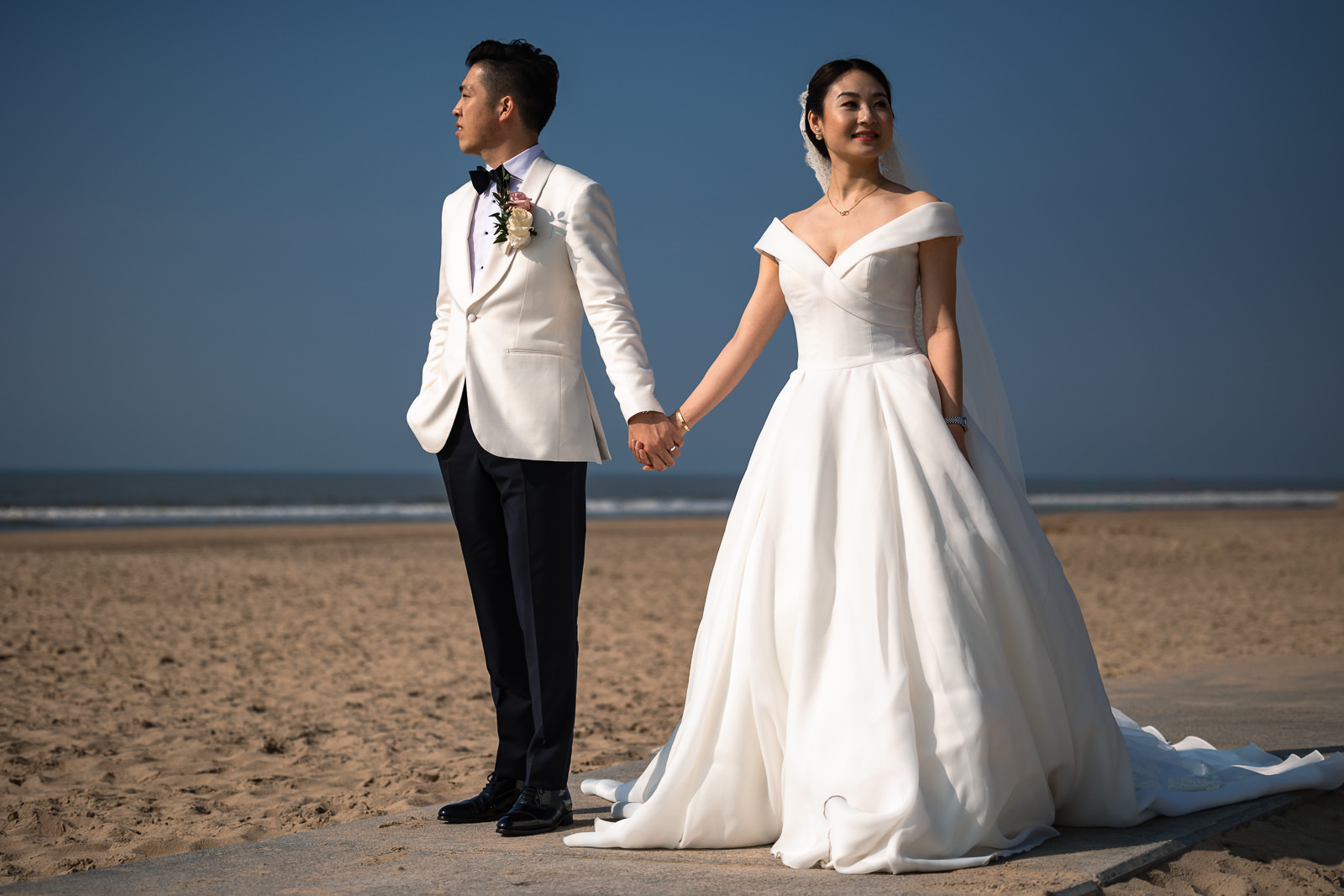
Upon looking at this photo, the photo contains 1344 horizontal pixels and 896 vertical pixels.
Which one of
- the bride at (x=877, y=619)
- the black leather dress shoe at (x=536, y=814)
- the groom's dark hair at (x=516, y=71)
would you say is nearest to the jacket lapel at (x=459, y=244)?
the groom's dark hair at (x=516, y=71)

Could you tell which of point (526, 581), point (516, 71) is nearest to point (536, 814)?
point (526, 581)

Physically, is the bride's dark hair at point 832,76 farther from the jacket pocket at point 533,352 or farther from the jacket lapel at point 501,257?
the jacket pocket at point 533,352

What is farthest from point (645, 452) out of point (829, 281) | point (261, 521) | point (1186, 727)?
point (261, 521)

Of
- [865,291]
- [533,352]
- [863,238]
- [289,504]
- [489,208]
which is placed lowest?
[289,504]

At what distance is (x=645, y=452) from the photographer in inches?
112

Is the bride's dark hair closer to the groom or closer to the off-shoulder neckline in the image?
the off-shoulder neckline

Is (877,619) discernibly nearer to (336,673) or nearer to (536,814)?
(536,814)

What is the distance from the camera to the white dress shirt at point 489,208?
296 centimetres

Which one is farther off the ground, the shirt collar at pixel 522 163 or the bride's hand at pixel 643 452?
the shirt collar at pixel 522 163

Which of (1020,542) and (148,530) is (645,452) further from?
(148,530)

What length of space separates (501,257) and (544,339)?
0.83 feet

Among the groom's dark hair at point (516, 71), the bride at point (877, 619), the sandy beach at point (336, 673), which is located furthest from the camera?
the sandy beach at point (336, 673)

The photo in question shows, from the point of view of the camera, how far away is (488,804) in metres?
3.00

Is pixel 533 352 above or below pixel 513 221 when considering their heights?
below
